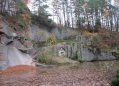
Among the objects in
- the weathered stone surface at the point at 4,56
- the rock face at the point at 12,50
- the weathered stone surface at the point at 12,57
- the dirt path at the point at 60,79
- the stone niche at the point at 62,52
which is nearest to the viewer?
the dirt path at the point at 60,79

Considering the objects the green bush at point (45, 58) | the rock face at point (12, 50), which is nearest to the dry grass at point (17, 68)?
the rock face at point (12, 50)

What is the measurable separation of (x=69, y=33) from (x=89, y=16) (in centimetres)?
916

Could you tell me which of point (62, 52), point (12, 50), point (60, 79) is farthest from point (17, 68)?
point (62, 52)

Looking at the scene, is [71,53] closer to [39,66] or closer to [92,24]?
[39,66]

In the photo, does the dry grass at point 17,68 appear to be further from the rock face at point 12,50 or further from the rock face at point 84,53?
the rock face at point 84,53

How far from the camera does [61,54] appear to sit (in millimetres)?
23516

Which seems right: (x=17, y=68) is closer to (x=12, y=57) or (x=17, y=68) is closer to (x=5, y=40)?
(x=12, y=57)

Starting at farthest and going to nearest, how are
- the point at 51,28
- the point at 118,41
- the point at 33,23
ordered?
1. the point at 51,28
2. the point at 118,41
3. the point at 33,23

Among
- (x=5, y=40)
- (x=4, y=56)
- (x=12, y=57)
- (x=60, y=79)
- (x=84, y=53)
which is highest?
(x=5, y=40)

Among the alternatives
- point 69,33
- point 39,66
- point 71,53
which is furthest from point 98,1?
point 39,66

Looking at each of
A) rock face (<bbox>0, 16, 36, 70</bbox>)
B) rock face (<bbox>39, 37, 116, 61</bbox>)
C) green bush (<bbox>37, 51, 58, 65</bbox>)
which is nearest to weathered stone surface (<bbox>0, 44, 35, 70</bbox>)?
rock face (<bbox>0, 16, 36, 70</bbox>)

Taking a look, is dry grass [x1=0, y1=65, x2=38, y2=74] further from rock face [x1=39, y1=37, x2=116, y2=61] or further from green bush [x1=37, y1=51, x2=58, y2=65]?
rock face [x1=39, y1=37, x2=116, y2=61]

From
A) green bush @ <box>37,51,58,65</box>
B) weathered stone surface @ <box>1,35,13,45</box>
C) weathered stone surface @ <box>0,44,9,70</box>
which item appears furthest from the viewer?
green bush @ <box>37,51,58,65</box>

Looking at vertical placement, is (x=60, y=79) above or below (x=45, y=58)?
above
